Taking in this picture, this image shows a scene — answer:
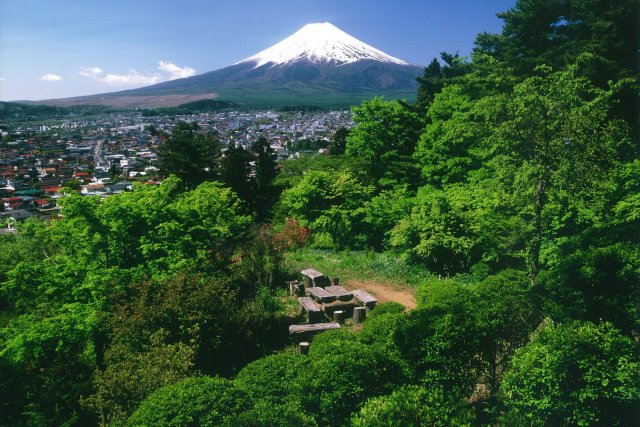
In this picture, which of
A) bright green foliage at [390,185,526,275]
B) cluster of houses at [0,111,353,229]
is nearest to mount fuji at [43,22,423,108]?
cluster of houses at [0,111,353,229]

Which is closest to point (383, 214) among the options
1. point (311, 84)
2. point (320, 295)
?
point (320, 295)

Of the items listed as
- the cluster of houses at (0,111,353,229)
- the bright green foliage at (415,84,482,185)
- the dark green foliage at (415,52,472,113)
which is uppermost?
the dark green foliage at (415,52,472,113)

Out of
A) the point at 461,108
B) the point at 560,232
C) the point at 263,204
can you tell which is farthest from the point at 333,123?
the point at 560,232

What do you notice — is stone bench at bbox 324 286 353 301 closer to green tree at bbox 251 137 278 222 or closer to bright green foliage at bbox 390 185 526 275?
bright green foliage at bbox 390 185 526 275

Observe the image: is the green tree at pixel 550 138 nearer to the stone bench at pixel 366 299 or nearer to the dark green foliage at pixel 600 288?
the dark green foliage at pixel 600 288

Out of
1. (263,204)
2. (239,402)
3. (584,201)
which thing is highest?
(584,201)

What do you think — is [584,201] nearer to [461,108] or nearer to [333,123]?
[461,108]
